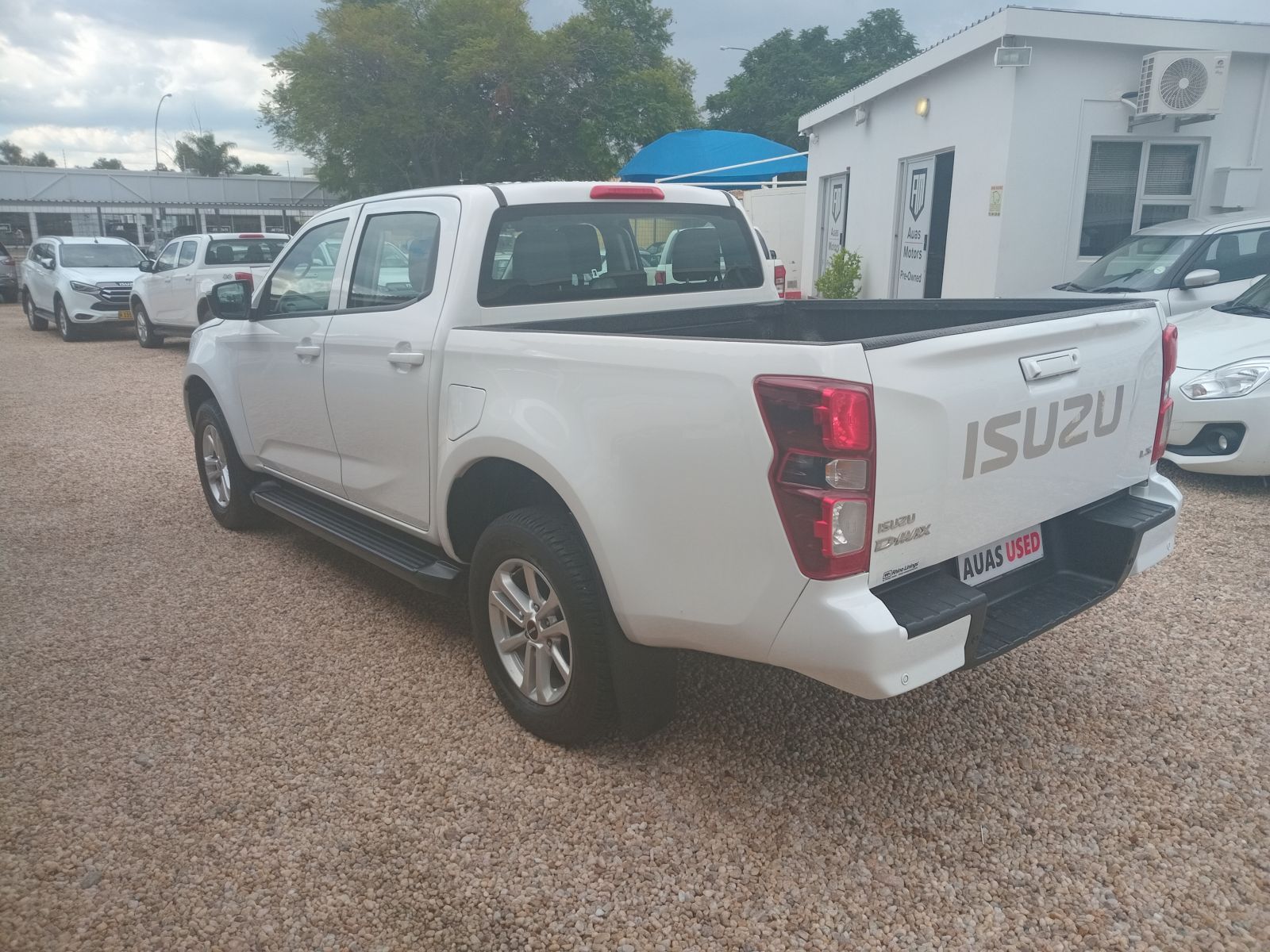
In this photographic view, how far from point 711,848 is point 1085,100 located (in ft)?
33.2

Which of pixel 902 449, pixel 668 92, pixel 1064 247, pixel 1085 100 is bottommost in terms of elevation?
pixel 902 449

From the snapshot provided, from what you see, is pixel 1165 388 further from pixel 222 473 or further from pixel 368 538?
pixel 222 473

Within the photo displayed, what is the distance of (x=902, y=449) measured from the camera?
7.52 feet

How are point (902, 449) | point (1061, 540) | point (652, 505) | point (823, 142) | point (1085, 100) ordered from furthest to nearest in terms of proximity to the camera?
point (823, 142), point (1085, 100), point (1061, 540), point (652, 505), point (902, 449)

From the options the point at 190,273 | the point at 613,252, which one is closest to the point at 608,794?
the point at 613,252

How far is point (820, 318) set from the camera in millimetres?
4137

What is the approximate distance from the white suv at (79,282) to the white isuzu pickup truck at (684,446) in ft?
44.6

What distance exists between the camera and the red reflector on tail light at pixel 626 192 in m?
3.79

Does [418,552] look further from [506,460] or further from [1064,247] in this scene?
[1064,247]

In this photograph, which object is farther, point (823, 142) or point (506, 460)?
point (823, 142)

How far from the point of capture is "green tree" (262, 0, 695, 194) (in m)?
30.9

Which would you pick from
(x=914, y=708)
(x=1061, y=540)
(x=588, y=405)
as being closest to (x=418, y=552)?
(x=588, y=405)

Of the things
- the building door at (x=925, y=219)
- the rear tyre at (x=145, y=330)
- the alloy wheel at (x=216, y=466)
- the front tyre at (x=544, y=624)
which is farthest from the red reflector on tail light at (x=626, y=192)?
the rear tyre at (x=145, y=330)

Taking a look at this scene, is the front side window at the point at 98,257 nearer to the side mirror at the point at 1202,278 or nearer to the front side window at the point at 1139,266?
the front side window at the point at 1139,266
